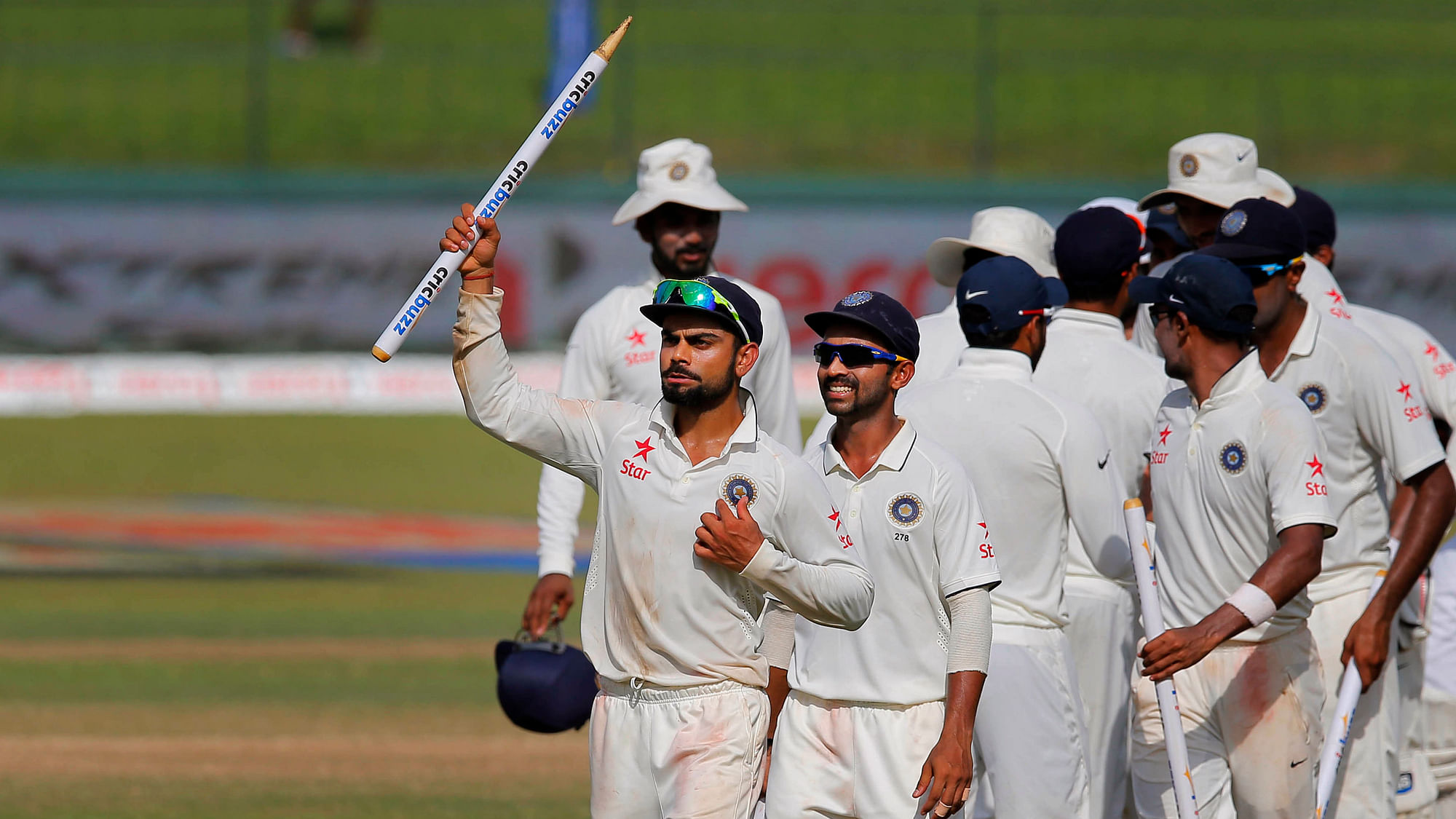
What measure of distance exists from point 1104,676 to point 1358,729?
89 cm

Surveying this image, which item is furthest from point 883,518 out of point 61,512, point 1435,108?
point 1435,108

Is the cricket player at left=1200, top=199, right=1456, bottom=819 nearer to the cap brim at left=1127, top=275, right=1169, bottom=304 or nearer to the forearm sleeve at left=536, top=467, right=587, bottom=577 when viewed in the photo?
the cap brim at left=1127, top=275, right=1169, bottom=304

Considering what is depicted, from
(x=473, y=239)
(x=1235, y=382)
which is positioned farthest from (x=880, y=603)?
(x=473, y=239)

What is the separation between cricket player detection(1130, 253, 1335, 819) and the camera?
5742 mm

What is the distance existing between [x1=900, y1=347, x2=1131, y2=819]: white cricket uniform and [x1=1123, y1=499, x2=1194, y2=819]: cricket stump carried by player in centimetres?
21

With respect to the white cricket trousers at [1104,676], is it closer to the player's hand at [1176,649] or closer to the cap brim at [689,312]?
the player's hand at [1176,649]

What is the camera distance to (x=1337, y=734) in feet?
20.1

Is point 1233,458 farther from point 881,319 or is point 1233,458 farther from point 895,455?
point 881,319

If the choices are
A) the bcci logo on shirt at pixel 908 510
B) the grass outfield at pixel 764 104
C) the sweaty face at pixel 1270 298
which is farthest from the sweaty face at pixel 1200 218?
the grass outfield at pixel 764 104

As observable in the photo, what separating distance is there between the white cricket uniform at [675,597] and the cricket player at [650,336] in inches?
70.3

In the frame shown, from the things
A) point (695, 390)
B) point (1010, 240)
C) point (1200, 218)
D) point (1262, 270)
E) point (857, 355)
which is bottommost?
point (695, 390)

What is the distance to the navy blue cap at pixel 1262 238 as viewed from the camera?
621cm

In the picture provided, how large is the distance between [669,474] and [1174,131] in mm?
25210

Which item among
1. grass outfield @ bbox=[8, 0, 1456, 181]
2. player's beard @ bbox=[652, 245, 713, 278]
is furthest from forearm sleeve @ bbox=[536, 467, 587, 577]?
grass outfield @ bbox=[8, 0, 1456, 181]
